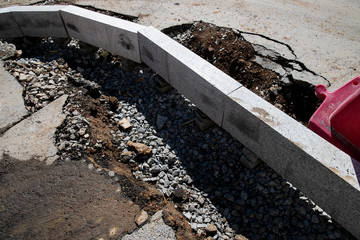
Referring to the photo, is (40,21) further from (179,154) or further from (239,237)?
(239,237)

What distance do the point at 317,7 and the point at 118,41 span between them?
196 inches

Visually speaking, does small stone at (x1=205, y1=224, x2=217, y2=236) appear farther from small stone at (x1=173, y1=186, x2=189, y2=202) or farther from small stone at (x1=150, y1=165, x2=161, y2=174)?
small stone at (x1=150, y1=165, x2=161, y2=174)

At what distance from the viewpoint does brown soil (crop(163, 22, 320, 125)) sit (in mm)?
4218

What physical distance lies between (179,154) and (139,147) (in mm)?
657

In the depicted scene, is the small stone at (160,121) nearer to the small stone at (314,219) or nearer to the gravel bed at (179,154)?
the gravel bed at (179,154)

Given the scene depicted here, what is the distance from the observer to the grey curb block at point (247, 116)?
8.54 ft

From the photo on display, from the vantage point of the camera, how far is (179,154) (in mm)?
4102

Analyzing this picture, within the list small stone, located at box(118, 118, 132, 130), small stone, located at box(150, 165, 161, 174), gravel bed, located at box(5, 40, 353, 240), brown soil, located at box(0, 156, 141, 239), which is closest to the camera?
brown soil, located at box(0, 156, 141, 239)

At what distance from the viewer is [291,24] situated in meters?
5.68

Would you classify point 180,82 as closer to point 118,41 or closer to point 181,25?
point 118,41

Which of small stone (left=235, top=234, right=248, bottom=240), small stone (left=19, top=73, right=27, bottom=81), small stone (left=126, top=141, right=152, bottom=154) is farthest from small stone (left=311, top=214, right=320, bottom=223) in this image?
small stone (left=19, top=73, right=27, bottom=81)

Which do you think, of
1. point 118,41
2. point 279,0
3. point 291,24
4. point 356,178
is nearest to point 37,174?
point 118,41

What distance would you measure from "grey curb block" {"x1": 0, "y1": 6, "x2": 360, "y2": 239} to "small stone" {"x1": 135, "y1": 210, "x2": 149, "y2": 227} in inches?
63.1

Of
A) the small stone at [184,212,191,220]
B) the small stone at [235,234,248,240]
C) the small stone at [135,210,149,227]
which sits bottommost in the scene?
the small stone at [235,234,248,240]
